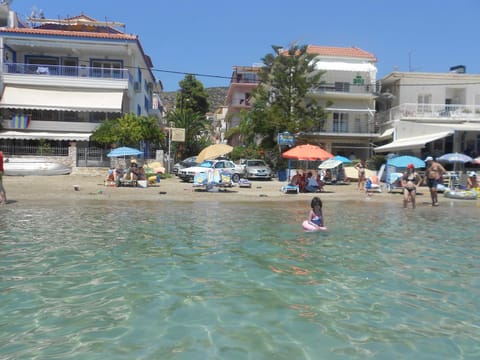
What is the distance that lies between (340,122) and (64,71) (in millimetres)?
24048

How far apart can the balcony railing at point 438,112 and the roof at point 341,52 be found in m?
6.99

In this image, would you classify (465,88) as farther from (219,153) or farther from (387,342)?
(387,342)

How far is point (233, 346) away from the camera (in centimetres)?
407

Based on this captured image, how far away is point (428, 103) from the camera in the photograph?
3884 centimetres

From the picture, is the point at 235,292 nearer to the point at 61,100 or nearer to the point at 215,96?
the point at 61,100

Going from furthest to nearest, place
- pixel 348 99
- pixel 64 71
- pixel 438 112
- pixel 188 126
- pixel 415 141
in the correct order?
pixel 188 126 → pixel 348 99 → pixel 438 112 → pixel 64 71 → pixel 415 141

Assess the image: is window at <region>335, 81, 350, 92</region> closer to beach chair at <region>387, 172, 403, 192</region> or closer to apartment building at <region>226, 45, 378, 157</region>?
apartment building at <region>226, 45, 378, 157</region>

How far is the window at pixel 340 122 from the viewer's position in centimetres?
4097

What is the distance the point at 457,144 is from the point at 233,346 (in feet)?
101

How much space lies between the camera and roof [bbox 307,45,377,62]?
4116 centimetres

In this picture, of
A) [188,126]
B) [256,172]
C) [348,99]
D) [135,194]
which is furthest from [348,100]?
[135,194]

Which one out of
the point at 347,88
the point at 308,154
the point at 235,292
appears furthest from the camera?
the point at 347,88

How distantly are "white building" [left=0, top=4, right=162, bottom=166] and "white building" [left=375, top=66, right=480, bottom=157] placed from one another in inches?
813

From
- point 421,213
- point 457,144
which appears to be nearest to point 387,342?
point 421,213
